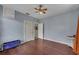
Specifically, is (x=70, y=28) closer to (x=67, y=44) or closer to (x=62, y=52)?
(x=67, y=44)

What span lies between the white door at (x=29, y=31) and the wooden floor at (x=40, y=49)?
77mm

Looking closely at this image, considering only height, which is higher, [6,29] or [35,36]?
[6,29]

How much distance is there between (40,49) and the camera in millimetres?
1428

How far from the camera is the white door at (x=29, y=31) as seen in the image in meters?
1.49

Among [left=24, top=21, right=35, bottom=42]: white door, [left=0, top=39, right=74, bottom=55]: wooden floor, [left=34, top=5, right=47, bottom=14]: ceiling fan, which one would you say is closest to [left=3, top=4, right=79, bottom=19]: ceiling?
[left=34, top=5, right=47, bottom=14]: ceiling fan

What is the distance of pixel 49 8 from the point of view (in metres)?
1.39

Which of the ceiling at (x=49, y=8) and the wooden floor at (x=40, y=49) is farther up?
the ceiling at (x=49, y=8)

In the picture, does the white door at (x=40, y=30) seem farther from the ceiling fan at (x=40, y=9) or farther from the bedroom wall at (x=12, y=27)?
the ceiling fan at (x=40, y=9)

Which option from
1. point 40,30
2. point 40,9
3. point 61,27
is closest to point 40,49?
point 40,30

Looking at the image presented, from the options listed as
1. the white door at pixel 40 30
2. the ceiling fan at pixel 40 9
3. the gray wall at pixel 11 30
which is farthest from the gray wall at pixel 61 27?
the gray wall at pixel 11 30
